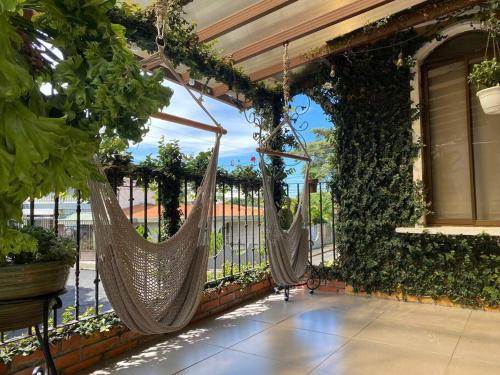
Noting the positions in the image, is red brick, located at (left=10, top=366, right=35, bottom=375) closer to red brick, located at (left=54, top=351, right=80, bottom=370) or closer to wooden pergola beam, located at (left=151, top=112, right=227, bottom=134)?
red brick, located at (left=54, top=351, right=80, bottom=370)

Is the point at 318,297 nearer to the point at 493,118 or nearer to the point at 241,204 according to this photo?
the point at 241,204

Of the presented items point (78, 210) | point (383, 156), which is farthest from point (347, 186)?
point (78, 210)

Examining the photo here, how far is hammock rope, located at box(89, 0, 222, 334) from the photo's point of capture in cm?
156

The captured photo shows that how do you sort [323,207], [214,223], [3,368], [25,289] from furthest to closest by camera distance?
[323,207], [214,223], [3,368], [25,289]

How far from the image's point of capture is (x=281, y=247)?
9.70 ft

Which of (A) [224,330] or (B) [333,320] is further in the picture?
(B) [333,320]

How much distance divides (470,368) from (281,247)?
1497 millimetres

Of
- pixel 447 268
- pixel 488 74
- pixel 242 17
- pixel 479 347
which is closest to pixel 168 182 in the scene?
pixel 242 17

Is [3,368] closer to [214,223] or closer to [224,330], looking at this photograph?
[224,330]

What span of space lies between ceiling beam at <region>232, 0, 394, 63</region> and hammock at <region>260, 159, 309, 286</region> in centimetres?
105

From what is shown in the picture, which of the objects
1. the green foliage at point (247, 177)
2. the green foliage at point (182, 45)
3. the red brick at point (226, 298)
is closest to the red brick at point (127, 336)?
the red brick at point (226, 298)

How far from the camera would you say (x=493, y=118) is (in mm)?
3254

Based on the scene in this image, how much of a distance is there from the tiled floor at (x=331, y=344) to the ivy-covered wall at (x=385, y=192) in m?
0.34

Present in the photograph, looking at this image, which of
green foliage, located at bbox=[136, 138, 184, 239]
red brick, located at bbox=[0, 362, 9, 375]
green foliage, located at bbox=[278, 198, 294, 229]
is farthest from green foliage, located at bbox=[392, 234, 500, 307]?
red brick, located at bbox=[0, 362, 9, 375]
